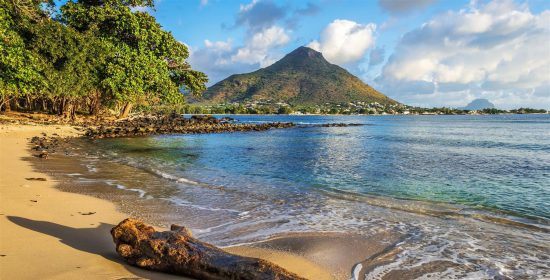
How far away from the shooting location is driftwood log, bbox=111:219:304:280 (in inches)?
186

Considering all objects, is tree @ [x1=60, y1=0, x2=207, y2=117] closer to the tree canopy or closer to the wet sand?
the tree canopy

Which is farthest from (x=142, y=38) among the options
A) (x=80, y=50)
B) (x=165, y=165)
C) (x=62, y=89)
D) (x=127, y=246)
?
(x=127, y=246)

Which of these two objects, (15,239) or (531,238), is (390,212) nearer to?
(531,238)

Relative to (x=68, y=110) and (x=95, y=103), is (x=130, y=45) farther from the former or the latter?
(x=95, y=103)

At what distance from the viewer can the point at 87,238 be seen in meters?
6.82

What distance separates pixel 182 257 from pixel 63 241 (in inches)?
108

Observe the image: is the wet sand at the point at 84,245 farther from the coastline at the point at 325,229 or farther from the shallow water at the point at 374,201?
the shallow water at the point at 374,201

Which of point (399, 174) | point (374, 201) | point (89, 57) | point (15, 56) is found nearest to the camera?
point (374, 201)

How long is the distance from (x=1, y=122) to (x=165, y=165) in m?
28.2

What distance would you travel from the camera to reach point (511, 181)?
15.7 m

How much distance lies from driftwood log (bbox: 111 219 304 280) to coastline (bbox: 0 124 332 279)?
0.55ft

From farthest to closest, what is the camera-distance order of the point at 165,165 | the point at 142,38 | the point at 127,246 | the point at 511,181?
the point at 142,38
the point at 165,165
the point at 511,181
the point at 127,246

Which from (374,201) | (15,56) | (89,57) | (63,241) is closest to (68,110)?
(89,57)

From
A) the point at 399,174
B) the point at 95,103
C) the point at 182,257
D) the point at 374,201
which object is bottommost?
the point at 399,174
